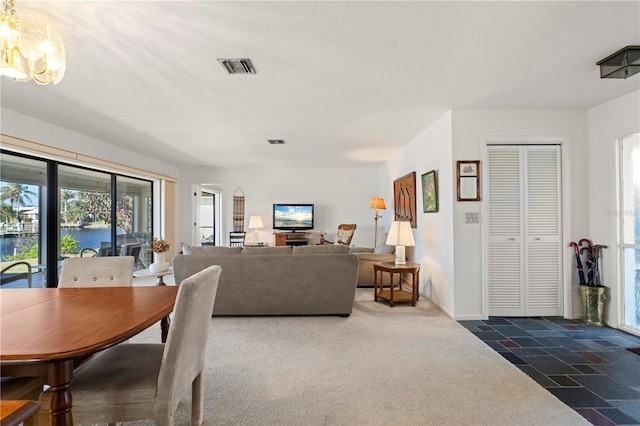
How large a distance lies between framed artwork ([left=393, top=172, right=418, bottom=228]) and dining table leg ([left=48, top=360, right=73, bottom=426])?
14.6ft

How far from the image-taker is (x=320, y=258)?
11.3 feet

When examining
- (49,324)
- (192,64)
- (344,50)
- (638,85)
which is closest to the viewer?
(49,324)

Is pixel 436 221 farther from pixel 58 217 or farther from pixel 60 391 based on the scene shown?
pixel 58 217

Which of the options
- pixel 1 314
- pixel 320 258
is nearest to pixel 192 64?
pixel 1 314

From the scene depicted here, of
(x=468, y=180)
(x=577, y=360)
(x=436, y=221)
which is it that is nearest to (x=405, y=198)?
(x=436, y=221)

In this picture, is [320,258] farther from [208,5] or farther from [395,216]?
[395,216]

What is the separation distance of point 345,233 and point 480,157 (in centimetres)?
389

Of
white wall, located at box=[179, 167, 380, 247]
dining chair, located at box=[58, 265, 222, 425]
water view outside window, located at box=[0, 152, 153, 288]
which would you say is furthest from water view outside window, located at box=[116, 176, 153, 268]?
dining chair, located at box=[58, 265, 222, 425]

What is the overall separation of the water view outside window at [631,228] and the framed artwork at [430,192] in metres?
1.83

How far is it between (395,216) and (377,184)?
188 cm

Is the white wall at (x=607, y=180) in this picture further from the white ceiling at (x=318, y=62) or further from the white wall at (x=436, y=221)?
the white wall at (x=436, y=221)

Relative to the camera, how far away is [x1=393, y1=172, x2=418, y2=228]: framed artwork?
4855mm

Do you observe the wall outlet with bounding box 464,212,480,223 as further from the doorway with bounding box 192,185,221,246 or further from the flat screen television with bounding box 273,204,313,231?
the doorway with bounding box 192,185,221,246

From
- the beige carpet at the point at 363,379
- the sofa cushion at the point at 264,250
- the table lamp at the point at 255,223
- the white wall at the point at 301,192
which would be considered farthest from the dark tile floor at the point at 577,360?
the table lamp at the point at 255,223
